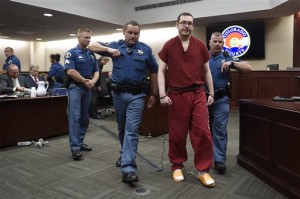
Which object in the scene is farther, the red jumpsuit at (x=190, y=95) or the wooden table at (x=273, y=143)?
the red jumpsuit at (x=190, y=95)

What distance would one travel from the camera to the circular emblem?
25.0 feet

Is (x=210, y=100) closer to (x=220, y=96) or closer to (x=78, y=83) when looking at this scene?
(x=220, y=96)

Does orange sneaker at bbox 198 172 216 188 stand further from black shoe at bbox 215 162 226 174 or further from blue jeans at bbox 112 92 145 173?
blue jeans at bbox 112 92 145 173

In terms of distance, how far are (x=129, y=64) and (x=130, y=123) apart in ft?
1.70

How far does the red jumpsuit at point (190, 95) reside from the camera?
7.86 feet

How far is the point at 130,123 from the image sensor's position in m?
2.46

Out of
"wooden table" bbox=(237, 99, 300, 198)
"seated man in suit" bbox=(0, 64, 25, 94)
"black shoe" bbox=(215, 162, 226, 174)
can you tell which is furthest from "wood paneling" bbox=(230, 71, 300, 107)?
"seated man in suit" bbox=(0, 64, 25, 94)

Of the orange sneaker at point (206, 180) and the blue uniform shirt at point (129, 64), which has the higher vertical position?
the blue uniform shirt at point (129, 64)

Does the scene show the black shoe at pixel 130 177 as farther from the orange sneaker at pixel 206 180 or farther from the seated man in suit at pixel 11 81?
the seated man in suit at pixel 11 81

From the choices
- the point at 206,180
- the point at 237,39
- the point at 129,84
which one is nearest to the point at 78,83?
the point at 129,84

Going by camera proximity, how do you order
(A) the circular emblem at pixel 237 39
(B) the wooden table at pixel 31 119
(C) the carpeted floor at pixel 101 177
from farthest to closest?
(A) the circular emblem at pixel 237 39 < (B) the wooden table at pixel 31 119 < (C) the carpeted floor at pixel 101 177

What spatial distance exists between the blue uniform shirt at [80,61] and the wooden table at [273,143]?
5.76 feet

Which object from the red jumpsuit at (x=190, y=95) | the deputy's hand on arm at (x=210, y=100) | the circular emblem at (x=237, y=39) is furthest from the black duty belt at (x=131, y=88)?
the circular emblem at (x=237, y=39)

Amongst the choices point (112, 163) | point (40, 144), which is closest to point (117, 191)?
point (112, 163)
